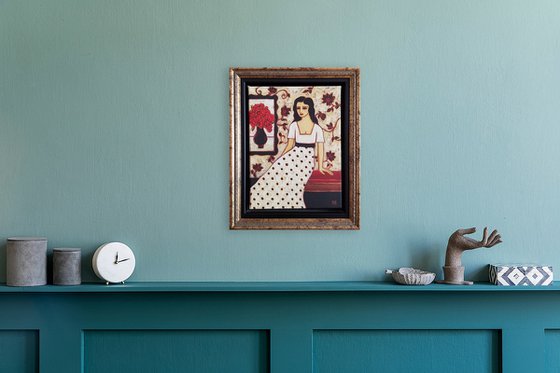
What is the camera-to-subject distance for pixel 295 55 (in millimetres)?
2324

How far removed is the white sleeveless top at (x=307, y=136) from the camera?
2.33m

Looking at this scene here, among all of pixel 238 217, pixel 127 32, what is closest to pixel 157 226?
pixel 238 217

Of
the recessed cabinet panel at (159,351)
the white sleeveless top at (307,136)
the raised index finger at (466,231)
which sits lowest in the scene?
the recessed cabinet panel at (159,351)

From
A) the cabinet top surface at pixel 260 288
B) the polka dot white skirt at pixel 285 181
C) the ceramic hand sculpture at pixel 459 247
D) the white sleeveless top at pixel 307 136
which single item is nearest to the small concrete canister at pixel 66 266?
the cabinet top surface at pixel 260 288

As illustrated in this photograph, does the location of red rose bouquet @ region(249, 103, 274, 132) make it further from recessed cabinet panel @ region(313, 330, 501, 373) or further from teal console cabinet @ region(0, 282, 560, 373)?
recessed cabinet panel @ region(313, 330, 501, 373)

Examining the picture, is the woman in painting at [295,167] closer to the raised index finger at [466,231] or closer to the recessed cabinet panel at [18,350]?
the raised index finger at [466,231]

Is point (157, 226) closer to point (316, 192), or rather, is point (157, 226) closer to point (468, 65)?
point (316, 192)

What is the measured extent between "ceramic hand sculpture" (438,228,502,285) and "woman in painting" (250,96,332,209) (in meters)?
0.59

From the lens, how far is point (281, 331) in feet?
7.51

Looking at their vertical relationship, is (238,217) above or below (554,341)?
above

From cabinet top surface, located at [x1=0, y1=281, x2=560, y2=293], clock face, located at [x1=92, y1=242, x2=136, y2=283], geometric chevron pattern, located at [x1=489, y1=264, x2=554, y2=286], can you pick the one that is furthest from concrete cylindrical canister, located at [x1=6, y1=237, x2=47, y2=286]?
geometric chevron pattern, located at [x1=489, y1=264, x2=554, y2=286]

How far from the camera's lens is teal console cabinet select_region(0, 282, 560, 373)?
2.28m

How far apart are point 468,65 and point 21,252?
6.61 feet

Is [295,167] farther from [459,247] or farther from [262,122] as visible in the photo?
[459,247]
